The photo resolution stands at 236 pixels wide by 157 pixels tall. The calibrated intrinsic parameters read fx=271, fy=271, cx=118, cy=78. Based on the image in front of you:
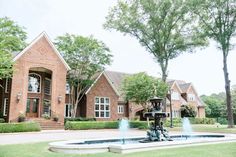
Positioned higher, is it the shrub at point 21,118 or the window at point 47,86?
the window at point 47,86

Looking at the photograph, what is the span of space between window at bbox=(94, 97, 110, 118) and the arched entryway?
734 centimetres

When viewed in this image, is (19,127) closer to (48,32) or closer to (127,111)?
(48,32)

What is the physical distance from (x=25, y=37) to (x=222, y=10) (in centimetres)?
2896

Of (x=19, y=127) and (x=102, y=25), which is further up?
(x=102, y=25)

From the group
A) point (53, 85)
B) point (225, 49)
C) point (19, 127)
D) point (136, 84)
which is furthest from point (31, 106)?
point (225, 49)

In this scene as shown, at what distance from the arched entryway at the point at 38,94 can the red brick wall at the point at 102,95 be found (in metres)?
5.95

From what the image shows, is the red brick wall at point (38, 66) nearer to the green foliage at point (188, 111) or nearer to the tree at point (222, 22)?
the tree at point (222, 22)

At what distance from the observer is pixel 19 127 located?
81.1 ft

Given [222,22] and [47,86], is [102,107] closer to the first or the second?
[47,86]

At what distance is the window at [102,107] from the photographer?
125 feet

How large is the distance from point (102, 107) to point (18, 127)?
616 inches

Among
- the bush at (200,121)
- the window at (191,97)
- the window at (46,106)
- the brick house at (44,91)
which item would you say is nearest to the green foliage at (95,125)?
the brick house at (44,91)

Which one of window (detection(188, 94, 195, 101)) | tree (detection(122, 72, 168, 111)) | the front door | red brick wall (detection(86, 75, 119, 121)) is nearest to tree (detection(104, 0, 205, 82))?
tree (detection(122, 72, 168, 111))

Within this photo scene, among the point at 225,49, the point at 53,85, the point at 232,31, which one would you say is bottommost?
the point at 53,85
